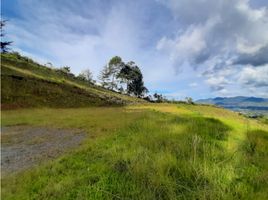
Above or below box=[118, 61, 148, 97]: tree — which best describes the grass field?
below

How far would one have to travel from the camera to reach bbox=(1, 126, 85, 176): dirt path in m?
8.08

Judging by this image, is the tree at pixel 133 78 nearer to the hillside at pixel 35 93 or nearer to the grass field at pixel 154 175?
the hillside at pixel 35 93

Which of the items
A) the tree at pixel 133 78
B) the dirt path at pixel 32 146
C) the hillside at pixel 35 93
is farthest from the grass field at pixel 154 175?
the tree at pixel 133 78

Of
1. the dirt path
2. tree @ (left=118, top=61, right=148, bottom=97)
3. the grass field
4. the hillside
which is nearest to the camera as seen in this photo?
the grass field

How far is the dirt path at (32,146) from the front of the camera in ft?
26.5

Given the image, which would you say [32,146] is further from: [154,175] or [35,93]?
[35,93]

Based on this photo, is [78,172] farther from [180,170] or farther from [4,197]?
[180,170]

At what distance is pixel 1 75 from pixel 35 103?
5.52m

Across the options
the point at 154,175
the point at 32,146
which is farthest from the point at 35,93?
the point at 154,175

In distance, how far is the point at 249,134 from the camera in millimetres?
9859

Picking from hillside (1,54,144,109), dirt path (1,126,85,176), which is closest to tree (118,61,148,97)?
hillside (1,54,144,109)

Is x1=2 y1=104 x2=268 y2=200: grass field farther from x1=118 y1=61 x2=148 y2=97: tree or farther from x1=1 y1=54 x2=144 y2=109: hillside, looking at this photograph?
x1=118 y1=61 x2=148 y2=97: tree

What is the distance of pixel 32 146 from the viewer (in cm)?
1050

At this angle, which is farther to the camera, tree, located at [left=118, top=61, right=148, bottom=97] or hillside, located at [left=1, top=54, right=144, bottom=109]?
tree, located at [left=118, top=61, right=148, bottom=97]
